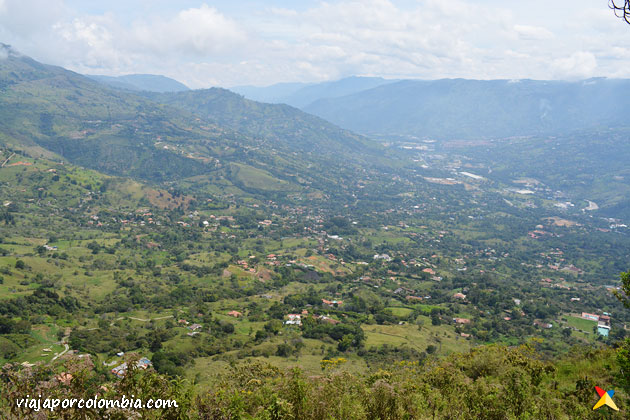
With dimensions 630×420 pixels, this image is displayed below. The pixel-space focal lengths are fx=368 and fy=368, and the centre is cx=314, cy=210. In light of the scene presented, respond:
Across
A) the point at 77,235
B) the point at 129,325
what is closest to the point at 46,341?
the point at 129,325

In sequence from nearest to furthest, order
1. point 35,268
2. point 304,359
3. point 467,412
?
point 467,412
point 304,359
point 35,268

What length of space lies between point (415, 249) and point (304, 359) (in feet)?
214

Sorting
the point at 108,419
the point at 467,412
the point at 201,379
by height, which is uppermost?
the point at 108,419

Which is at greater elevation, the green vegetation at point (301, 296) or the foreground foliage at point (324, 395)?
the foreground foliage at point (324, 395)

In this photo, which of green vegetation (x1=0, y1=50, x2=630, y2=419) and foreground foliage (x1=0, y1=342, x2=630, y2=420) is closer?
foreground foliage (x1=0, y1=342, x2=630, y2=420)

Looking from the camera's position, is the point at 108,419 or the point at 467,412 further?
the point at 467,412

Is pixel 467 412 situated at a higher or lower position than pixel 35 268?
higher

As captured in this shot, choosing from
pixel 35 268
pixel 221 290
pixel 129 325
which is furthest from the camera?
pixel 221 290

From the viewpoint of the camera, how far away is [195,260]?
7662cm

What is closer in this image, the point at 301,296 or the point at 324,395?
the point at 324,395

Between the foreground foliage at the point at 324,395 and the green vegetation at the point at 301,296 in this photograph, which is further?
the green vegetation at the point at 301,296

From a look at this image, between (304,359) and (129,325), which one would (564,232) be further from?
(129,325)

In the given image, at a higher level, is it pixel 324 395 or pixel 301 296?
pixel 324 395

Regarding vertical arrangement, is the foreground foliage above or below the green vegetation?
above
